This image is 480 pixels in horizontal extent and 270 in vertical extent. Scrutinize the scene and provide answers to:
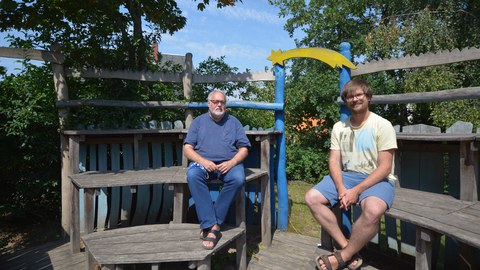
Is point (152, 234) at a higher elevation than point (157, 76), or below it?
below

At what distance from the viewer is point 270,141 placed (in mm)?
3875

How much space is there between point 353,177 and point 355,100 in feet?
2.04

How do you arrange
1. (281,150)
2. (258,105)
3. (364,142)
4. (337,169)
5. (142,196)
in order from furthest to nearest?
(142,196)
(281,150)
(258,105)
(337,169)
(364,142)

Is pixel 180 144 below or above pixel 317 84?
below

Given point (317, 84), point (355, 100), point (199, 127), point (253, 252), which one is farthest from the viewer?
point (317, 84)

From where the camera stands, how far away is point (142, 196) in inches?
165

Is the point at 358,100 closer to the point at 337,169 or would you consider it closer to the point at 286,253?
the point at 337,169

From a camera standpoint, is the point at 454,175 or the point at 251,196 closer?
the point at 454,175

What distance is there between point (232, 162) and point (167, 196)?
1844mm

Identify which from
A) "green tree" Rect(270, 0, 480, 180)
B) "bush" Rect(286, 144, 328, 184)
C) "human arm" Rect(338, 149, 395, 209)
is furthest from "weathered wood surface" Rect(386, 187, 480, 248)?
"bush" Rect(286, 144, 328, 184)

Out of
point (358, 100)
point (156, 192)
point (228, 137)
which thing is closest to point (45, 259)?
point (156, 192)

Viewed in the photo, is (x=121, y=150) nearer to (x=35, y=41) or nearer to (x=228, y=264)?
(x=35, y=41)

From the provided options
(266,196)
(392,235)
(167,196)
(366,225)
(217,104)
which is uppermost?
(217,104)

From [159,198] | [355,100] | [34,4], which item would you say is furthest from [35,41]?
[355,100]
